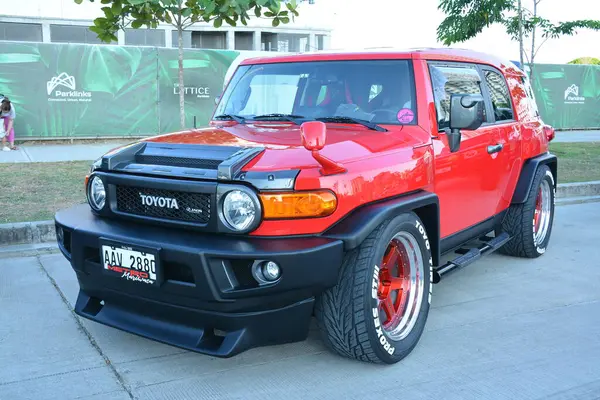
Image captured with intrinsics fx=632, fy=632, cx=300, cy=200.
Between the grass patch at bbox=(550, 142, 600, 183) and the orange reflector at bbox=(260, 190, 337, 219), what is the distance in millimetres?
8008

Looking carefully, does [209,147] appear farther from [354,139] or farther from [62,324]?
[62,324]

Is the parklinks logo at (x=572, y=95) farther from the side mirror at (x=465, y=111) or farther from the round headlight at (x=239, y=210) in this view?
the round headlight at (x=239, y=210)

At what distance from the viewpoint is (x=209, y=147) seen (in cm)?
339

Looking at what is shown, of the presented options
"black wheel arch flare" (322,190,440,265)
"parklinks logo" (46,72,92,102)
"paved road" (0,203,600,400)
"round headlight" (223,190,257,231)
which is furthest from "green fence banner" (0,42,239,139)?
"round headlight" (223,190,257,231)

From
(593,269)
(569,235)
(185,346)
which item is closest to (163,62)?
(569,235)

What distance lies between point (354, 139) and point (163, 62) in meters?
13.8

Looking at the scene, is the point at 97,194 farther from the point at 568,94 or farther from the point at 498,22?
the point at 568,94

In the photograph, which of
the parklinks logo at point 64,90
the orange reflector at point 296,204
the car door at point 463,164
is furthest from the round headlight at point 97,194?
the parklinks logo at point 64,90

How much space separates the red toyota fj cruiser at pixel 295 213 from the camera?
10.0ft

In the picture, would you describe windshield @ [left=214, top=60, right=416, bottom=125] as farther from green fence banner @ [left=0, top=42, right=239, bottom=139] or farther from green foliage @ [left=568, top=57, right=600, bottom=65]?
green foliage @ [left=568, top=57, right=600, bottom=65]

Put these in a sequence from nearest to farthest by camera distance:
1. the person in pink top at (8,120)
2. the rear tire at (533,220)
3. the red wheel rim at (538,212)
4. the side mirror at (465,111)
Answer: the side mirror at (465,111) < the rear tire at (533,220) < the red wheel rim at (538,212) < the person in pink top at (8,120)

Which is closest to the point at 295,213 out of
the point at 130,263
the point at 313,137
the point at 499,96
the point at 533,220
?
the point at 313,137

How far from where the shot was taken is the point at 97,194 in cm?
364

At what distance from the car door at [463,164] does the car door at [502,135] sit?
0.03 metres
